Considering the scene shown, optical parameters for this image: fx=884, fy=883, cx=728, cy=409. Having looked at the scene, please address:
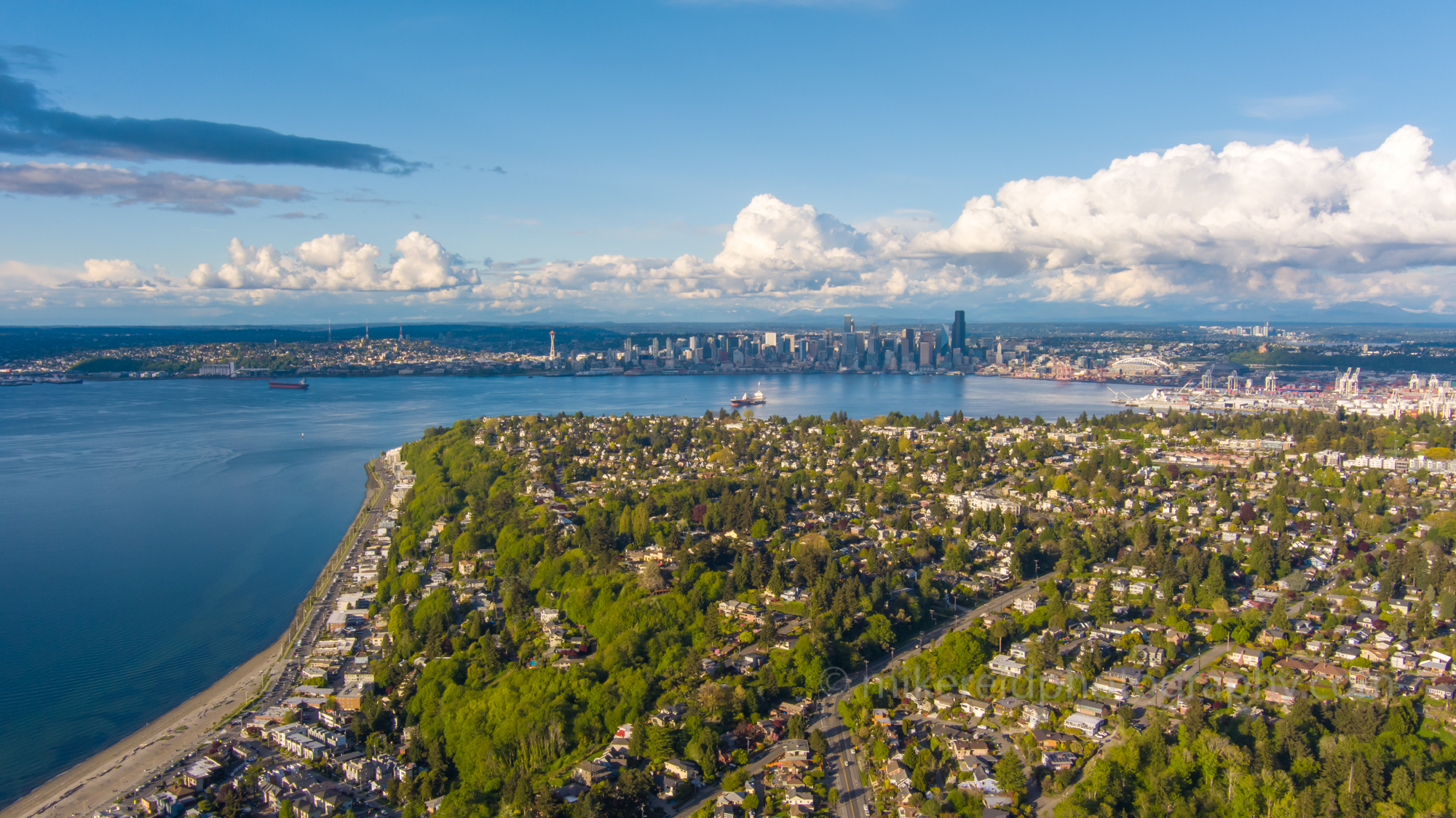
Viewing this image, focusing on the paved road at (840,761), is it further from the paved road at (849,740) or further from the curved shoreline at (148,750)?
the curved shoreline at (148,750)

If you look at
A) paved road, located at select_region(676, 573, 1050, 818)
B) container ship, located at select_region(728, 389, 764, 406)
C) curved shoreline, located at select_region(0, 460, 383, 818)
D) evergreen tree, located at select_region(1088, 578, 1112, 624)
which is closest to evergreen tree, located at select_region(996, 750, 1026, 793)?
paved road, located at select_region(676, 573, 1050, 818)

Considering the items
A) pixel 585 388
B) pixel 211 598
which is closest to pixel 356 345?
pixel 585 388

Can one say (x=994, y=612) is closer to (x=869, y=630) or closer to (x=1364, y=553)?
(x=869, y=630)

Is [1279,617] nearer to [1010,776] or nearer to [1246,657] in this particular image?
[1246,657]

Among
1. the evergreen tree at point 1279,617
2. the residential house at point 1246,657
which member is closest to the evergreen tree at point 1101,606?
the residential house at point 1246,657

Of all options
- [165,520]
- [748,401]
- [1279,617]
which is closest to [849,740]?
[1279,617]
